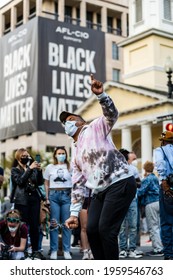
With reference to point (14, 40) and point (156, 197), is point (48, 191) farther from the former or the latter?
point (14, 40)

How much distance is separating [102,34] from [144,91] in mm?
27075

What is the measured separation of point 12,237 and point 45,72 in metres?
46.7

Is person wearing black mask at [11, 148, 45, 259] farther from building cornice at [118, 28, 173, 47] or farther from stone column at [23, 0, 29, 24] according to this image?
stone column at [23, 0, 29, 24]

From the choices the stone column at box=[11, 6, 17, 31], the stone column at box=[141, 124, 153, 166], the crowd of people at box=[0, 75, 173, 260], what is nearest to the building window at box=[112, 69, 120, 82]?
the stone column at box=[11, 6, 17, 31]

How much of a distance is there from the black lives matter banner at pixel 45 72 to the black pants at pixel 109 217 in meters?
48.1

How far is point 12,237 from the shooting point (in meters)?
7.50

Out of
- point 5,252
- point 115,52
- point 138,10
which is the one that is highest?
point 115,52

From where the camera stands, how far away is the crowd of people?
14.6 ft

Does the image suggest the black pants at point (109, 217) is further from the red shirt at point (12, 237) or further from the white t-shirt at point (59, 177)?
the white t-shirt at point (59, 177)

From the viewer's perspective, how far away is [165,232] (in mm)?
7309

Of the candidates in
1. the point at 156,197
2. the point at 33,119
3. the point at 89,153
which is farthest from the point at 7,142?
the point at 89,153

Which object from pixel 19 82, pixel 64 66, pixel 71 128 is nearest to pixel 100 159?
pixel 71 128

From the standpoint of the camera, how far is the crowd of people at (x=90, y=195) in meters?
4.44

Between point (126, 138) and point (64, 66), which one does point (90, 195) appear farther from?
point (64, 66)
